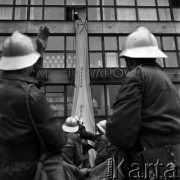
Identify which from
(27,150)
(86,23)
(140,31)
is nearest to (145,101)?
(140,31)

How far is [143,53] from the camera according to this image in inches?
116

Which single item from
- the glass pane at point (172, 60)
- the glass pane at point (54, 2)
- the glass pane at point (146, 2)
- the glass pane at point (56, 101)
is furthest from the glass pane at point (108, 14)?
the glass pane at point (56, 101)

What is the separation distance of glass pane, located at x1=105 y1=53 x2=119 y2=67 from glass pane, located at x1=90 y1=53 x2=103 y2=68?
44 cm

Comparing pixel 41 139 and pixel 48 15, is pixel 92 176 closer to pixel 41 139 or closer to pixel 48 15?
pixel 41 139

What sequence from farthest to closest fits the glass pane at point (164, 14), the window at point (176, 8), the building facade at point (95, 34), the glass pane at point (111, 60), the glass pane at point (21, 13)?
the window at point (176, 8), the glass pane at point (164, 14), the glass pane at point (21, 13), the glass pane at point (111, 60), the building facade at point (95, 34)

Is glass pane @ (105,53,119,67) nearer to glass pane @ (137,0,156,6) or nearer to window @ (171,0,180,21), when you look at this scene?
glass pane @ (137,0,156,6)

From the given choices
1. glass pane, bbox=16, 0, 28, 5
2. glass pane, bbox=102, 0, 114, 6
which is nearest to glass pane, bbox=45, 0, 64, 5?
glass pane, bbox=16, 0, 28, 5

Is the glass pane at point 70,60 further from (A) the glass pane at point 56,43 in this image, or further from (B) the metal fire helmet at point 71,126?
(B) the metal fire helmet at point 71,126

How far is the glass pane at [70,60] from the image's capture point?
Answer: 17267 mm

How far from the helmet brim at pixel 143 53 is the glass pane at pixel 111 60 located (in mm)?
14589

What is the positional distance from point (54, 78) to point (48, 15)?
16.1ft

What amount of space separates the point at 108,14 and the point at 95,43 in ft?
8.24

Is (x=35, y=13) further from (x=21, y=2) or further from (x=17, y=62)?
(x=17, y=62)

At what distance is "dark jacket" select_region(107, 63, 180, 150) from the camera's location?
255 cm
